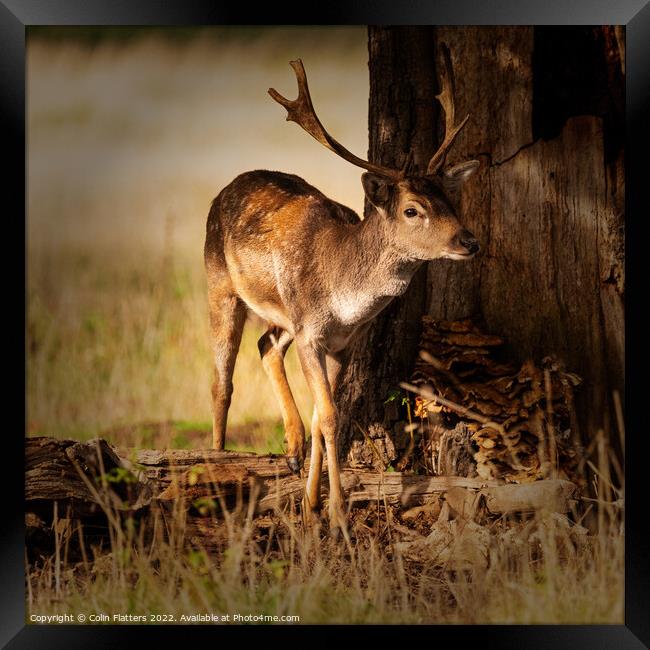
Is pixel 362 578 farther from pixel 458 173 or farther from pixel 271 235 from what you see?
pixel 458 173

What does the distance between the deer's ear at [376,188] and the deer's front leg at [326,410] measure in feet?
3.08

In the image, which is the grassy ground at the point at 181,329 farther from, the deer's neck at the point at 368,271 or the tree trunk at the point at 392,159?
the deer's neck at the point at 368,271

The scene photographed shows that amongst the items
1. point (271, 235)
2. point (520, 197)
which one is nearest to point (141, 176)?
point (271, 235)

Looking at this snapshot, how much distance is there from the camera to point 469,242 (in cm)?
567

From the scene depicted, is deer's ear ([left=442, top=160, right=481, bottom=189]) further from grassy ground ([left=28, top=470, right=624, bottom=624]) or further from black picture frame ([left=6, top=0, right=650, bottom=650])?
grassy ground ([left=28, top=470, right=624, bottom=624])

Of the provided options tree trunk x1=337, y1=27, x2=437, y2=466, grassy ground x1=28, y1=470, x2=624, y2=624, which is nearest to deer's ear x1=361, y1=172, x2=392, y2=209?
tree trunk x1=337, y1=27, x2=437, y2=466

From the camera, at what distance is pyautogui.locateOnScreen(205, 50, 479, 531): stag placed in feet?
19.4

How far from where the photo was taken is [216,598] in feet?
19.0

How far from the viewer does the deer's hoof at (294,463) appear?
651 centimetres

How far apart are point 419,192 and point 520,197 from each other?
946 millimetres

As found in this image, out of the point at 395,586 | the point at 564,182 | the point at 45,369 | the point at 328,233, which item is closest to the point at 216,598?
the point at 395,586

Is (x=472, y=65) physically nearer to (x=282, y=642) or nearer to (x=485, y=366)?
(x=485, y=366)
